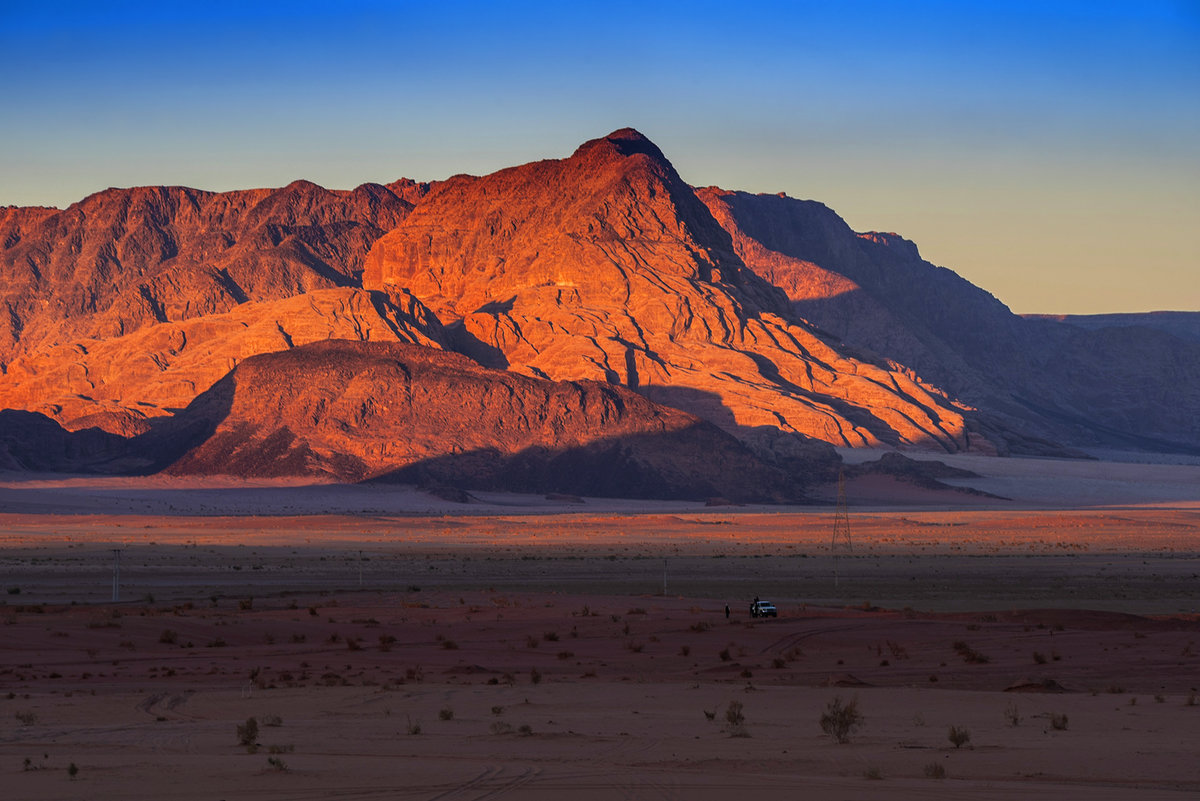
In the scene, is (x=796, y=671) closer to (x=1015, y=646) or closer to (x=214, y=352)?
(x=1015, y=646)

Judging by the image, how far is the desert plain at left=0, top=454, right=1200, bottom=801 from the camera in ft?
54.8

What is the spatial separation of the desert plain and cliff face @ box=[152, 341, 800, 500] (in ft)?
235

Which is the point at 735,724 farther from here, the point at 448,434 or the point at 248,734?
the point at 448,434

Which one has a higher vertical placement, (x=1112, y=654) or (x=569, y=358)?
(x=569, y=358)

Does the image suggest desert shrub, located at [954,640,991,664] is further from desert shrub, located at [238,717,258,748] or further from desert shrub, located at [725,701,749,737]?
desert shrub, located at [238,717,258,748]

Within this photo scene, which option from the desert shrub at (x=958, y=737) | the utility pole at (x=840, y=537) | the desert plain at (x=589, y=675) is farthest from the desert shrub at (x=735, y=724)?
the utility pole at (x=840, y=537)

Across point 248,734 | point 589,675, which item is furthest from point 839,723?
point 589,675

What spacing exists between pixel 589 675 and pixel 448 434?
12830 centimetres

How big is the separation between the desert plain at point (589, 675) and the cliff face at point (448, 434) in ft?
235

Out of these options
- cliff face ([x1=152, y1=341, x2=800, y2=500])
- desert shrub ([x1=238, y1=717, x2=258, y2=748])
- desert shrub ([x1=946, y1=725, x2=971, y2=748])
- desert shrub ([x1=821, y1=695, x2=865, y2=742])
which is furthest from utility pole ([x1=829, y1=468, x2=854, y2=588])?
desert shrub ([x1=238, y1=717, x2=258, y2=748])

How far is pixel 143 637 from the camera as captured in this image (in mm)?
34125

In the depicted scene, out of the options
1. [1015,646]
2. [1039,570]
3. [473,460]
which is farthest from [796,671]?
[473,460]

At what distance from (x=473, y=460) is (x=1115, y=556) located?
274ft

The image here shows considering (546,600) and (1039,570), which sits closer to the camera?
(546,600)
